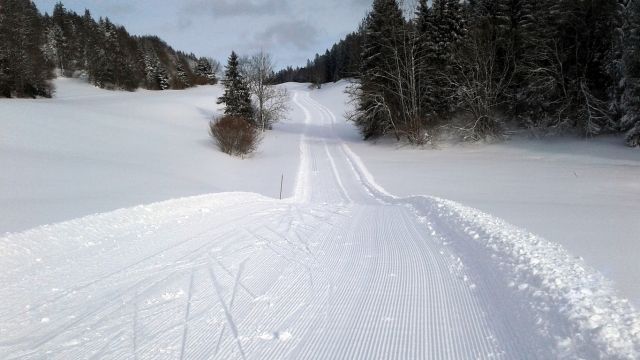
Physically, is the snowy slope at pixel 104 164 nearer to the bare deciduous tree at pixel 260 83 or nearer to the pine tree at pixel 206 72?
the bare deciduous tree at pixel 260 83

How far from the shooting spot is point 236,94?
136 feet

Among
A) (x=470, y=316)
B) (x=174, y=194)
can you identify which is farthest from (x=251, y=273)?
(x=174, y=194)

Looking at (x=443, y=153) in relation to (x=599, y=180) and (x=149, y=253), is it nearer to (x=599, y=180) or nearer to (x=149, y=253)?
(x=599, y=180)

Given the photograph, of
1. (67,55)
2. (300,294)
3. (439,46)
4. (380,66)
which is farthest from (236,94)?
(67,55)

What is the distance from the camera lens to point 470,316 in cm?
409

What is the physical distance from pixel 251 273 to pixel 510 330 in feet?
10.2

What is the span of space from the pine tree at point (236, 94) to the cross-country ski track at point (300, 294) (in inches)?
1349

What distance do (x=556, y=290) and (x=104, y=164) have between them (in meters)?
18.3

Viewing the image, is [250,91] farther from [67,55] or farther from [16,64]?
[67,55]

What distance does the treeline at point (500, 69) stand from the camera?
25.2 m

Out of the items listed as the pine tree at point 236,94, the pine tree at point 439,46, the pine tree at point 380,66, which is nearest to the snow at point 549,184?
the pine tree at point 380,66

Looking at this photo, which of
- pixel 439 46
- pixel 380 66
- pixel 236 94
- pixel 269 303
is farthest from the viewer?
pixel 236 94

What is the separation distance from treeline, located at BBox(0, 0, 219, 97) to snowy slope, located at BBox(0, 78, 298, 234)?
11.0m

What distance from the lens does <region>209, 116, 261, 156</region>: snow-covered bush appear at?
88.2ft
